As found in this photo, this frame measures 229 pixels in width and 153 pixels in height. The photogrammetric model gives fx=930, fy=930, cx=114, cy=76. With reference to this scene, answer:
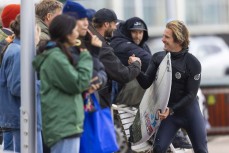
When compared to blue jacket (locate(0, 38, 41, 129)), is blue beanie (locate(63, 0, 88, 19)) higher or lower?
higher

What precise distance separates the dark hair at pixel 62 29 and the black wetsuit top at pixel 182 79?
7.22ft

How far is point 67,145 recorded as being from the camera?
21.9ft

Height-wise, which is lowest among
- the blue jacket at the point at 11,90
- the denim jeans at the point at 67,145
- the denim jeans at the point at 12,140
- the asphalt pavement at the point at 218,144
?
the asphalt pavement at the point at 218,144

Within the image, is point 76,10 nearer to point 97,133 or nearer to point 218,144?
point 97,133

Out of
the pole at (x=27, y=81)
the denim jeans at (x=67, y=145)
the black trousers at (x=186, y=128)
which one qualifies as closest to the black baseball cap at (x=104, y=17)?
the black trousers at (x=186, y=128)

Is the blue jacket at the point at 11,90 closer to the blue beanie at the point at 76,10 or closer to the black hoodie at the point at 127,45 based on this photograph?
the blue beanie at the point at 76,10

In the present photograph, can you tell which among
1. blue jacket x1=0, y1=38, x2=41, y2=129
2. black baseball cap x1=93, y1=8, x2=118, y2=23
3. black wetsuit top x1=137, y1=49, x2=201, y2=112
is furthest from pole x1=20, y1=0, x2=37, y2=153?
black wetsuit top x1=137, y1=49, x2=201, y2=112

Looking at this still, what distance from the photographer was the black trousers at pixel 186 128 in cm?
875

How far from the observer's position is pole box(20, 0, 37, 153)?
23.3ft

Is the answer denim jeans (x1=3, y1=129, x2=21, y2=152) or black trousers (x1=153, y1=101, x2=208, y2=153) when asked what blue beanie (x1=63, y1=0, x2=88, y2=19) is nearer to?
denim jeans (x1=3, y1=129, x2=21, y2=152)

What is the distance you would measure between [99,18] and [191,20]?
24012mm

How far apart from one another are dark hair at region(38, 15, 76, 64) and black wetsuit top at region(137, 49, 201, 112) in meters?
2.20

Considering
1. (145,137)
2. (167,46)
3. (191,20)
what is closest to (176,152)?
(145,137)

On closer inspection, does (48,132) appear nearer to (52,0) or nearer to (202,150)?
(52,0)
